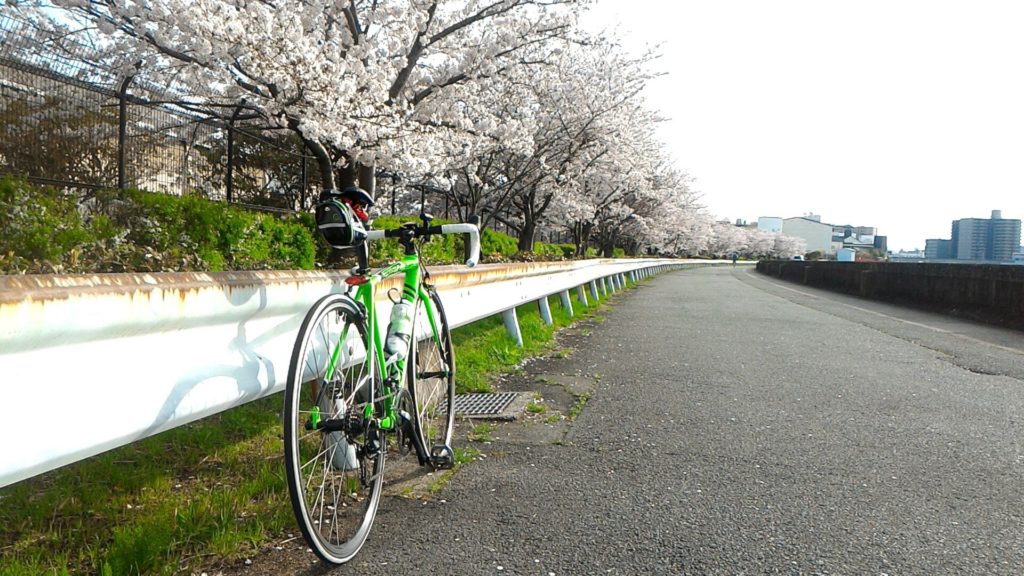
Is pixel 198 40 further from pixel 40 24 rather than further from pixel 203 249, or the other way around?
pixel 203 249

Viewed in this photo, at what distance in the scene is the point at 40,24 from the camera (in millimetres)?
9156

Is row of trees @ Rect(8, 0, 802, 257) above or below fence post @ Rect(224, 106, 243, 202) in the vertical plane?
above

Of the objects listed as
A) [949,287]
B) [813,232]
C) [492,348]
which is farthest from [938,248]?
[813,232]

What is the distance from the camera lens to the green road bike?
2.35 metres

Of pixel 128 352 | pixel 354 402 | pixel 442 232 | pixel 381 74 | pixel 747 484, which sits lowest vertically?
pixel 747 484

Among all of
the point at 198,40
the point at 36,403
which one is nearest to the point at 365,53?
the point at 198,40

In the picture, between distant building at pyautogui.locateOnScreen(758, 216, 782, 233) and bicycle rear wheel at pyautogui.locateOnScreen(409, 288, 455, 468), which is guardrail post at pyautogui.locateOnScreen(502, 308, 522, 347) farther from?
distant building at pyautogui.locateOnScreen(758, 216, 782, 233)

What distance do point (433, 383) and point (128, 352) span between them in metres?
2.31

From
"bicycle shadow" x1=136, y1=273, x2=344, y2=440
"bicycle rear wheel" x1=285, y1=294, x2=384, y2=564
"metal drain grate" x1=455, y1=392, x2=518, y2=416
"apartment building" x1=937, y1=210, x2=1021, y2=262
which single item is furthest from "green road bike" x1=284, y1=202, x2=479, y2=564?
"apartment building" x1=937, y1=210, x2=1021, y2=262

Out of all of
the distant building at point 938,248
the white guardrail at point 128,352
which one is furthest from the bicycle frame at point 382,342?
the distant building at point 938,248

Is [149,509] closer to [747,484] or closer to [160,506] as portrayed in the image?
[160,506]

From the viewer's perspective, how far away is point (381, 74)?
10.0m

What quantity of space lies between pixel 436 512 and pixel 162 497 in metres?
1.13

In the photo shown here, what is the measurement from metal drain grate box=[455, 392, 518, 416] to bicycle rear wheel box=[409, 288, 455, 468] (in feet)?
1.32
